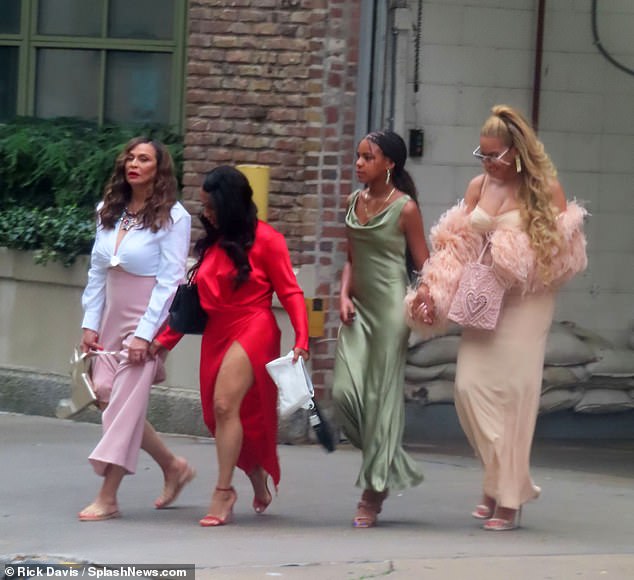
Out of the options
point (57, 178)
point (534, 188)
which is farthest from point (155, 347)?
point (57, 178)

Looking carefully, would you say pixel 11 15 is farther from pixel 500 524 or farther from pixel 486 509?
pixel 500 524

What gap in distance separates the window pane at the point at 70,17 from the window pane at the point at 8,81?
1.00 ft

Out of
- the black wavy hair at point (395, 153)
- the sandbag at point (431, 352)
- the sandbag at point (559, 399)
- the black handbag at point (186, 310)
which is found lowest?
the sandbag at point (559, 399)

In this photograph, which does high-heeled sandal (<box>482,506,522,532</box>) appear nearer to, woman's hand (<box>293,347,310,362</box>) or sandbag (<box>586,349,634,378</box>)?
woman's hand (<box>293,347,310,362</box>)

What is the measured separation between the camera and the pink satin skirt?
6871mm

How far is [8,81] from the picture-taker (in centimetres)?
1085

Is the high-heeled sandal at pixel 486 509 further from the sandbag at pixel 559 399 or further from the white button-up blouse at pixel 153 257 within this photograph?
the sandbag at pixel 559 399

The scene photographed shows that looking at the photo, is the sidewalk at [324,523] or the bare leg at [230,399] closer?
the sidewalk at [324,523]

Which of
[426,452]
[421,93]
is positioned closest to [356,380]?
[426,452]

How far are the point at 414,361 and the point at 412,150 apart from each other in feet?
4.37

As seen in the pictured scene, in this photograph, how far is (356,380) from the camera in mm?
6727

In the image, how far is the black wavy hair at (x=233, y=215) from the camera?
6.64m

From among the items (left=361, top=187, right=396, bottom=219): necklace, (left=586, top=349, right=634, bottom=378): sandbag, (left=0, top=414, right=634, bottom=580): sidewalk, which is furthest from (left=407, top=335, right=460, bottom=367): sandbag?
(left=361, top=187, right=396, bottom=219): necklace

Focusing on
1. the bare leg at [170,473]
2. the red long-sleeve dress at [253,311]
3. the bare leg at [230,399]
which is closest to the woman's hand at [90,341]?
the red long-sleeve dress at [253,311]
